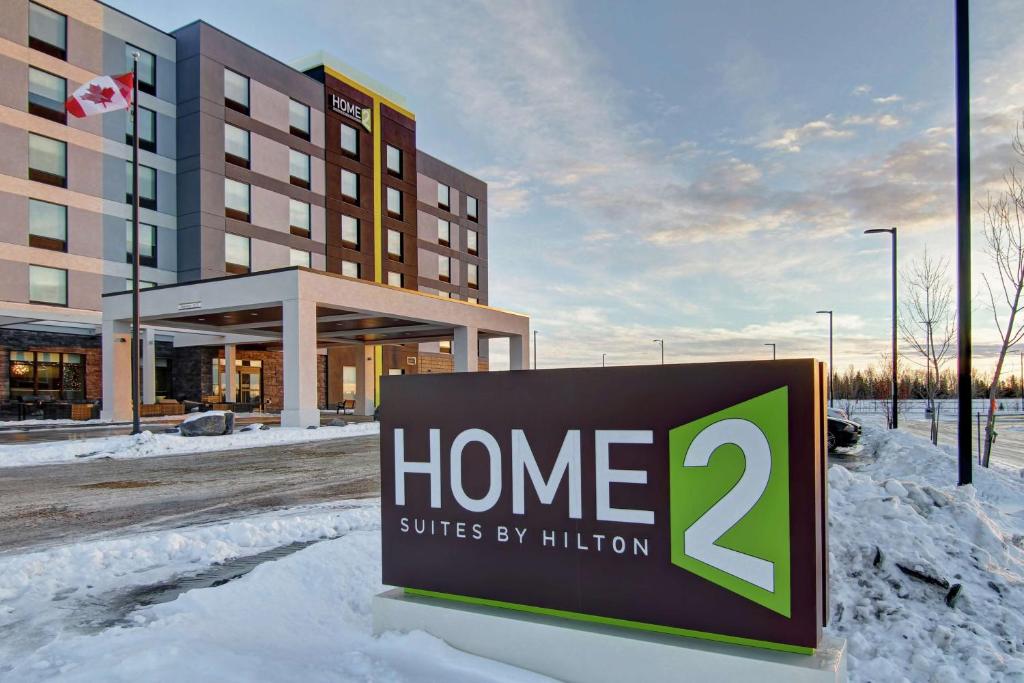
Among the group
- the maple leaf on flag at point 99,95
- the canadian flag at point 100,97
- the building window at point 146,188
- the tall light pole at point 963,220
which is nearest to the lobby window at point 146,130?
the building window at point 146,188

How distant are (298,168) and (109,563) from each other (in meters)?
40.0

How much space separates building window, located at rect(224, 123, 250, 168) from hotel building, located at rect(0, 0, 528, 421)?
0.10 metres

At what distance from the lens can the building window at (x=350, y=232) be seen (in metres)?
45.8

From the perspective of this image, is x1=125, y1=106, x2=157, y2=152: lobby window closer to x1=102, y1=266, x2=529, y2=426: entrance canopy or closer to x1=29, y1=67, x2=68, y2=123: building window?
x1=29, y1=67, x2=68, y2=123: building window

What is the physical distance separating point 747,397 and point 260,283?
23052 mm

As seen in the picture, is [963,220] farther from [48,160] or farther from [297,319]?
[48,160]

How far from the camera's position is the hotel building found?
1222 inches

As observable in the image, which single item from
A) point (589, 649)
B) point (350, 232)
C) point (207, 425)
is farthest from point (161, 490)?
point (350, 232)

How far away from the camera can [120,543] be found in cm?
643

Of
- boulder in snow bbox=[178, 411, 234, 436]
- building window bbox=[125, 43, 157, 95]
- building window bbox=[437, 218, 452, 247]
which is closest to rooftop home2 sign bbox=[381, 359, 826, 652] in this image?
boulder in snow bbox=[178, 411, 234, 436]

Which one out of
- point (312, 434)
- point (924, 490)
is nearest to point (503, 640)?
point (924, 490)

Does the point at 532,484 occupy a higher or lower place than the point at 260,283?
lower

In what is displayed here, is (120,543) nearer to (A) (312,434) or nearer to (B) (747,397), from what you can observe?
(B) (747,397)

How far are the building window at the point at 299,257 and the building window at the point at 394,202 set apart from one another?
9.34 metres
